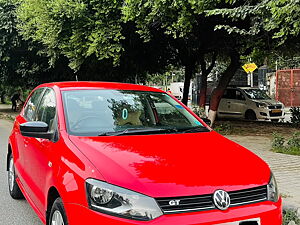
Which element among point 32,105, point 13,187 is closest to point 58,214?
point 32,105

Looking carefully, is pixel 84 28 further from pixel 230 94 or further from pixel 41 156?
pixel 41 156

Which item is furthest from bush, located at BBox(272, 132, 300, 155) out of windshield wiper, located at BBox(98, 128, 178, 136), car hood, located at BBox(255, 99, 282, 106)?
car hood, located at BBox(255, 99, 282, 106)

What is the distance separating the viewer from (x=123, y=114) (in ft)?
13.4

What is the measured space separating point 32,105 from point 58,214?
7.68 ft

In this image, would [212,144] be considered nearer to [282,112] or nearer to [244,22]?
[244,22]

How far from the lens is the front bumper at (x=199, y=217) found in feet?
8.67

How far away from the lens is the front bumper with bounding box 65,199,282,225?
8.67 ft

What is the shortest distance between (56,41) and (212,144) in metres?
12.0

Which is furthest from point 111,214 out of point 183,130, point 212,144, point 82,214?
point 183,130

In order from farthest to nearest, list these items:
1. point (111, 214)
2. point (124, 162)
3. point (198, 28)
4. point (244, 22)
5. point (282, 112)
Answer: point (282, 112), point (198, 28), point (244, 22), point (124, 162), point (111, 214)

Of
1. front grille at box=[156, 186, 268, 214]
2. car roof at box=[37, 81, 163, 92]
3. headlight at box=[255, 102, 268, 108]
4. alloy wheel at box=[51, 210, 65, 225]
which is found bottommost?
alloy wheel at box=[51, 210, 65, 225]

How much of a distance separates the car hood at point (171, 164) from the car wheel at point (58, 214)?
481mm

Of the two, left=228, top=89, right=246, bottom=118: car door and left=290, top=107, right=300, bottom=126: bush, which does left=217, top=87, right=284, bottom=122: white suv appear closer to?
left=228, top=89, right=246, bottom=118: car door

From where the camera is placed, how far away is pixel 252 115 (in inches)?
762
